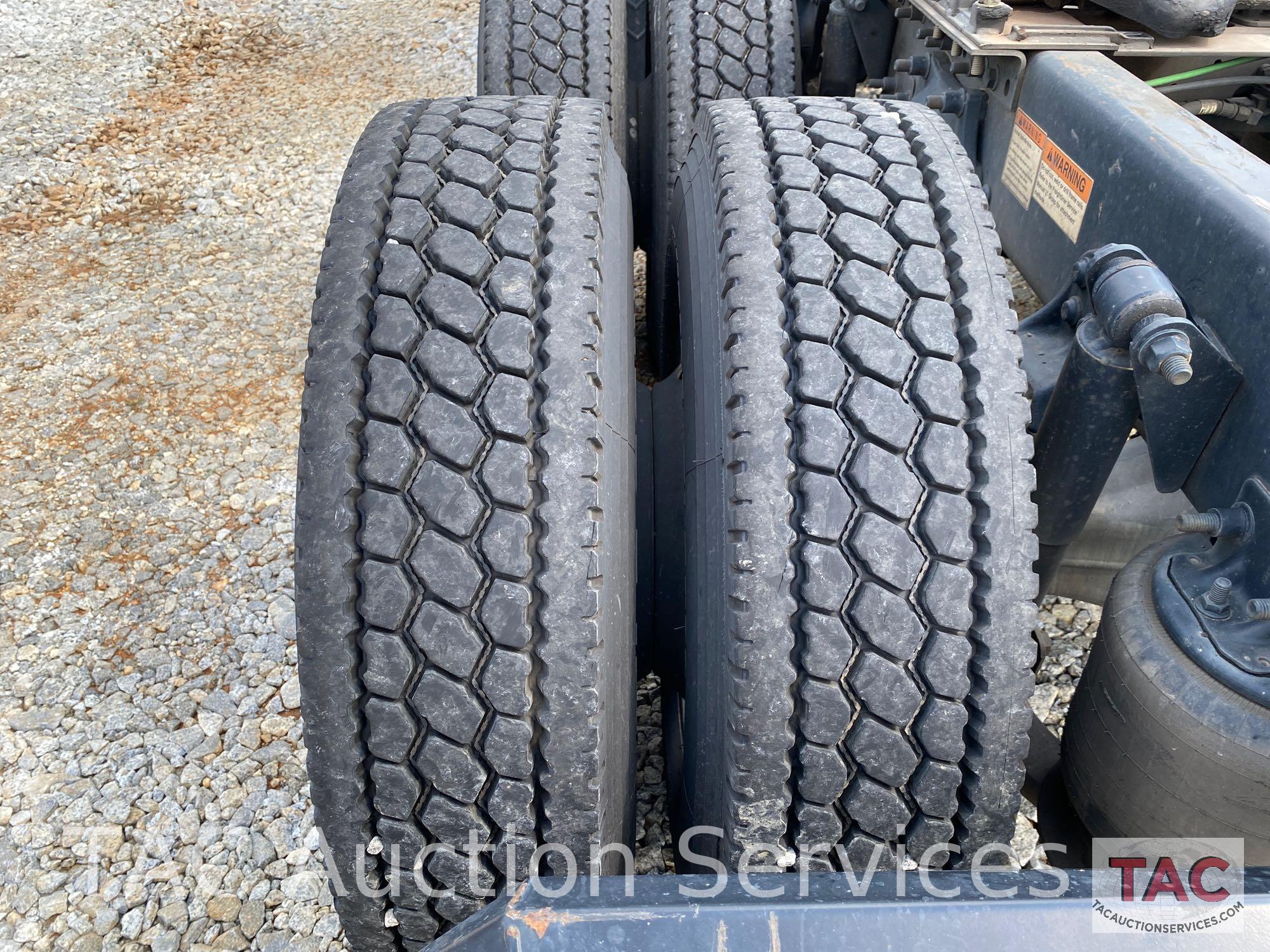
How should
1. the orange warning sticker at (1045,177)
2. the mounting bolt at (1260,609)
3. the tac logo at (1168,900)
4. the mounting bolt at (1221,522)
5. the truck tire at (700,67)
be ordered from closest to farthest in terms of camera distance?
1. the tac logo at (1168,900)
2. the mounting bolt at (1260,609)
3. the mounting bolt at (1221,522)
4. the orange warning sticker at (1045,177)
5. the truck tire at (700,67)

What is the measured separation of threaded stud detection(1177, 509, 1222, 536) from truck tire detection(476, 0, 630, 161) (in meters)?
2.32

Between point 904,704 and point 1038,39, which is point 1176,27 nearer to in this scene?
point 1038,39

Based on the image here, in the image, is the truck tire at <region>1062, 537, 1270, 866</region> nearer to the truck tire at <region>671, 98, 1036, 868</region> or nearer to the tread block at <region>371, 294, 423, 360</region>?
the truck tire at <region>671, 98, 1036, 868</region>

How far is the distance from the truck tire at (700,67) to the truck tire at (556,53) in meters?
0.17

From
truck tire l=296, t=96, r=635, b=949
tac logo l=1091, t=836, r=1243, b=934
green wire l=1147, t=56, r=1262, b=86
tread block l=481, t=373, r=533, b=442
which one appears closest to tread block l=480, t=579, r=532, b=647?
truck tire l=296, t=96, r=635, b=949

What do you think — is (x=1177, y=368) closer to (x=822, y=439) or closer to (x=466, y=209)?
(x=822, y=439)

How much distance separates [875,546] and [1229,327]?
2.14 feet

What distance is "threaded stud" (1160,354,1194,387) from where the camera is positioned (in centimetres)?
125

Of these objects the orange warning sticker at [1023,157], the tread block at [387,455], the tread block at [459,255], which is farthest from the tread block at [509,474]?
the orange warning sticker at [1023,157]

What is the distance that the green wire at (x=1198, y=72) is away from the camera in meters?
2.38

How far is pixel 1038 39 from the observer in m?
2.26

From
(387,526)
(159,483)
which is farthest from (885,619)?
(159,483)

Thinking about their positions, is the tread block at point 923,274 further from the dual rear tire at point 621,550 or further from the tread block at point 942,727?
the tread block at point 942,727

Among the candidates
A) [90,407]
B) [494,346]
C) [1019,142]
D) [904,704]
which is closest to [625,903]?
[904,704]
